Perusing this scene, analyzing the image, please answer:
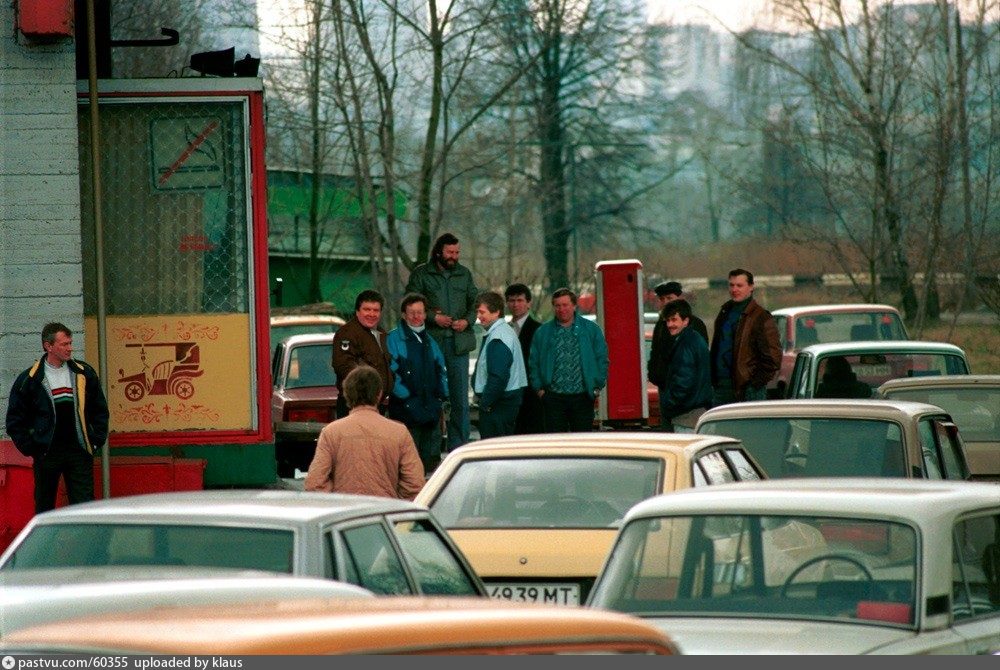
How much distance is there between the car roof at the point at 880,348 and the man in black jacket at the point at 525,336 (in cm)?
260

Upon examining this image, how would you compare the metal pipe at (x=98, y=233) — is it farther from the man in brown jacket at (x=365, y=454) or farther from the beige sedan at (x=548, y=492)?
the beige sedan at (x=548, y=492)

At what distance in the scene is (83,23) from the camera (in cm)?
1254

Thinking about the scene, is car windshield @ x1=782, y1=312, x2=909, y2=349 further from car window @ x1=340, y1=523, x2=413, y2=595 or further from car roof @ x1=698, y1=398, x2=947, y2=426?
car window @ x1=340, y1=523, x2=413, y2=595

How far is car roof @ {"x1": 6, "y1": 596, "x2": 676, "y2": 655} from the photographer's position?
Answer: 2.82m

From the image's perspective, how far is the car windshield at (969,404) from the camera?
1389 centimetres

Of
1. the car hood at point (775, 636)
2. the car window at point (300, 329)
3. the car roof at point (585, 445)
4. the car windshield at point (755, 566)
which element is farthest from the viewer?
the car window at point (300, 329)

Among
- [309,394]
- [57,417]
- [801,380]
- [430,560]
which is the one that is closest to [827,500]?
[430,560]

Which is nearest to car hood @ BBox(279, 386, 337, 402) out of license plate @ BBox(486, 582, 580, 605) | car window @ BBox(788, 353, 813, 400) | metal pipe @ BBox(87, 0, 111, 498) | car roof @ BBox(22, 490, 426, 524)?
car window @ BBox(788, 353, 813, 400)

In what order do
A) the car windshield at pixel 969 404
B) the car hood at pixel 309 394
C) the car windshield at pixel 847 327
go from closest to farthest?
the car windshield at pixel 969 404 → the car hood at pixel 309 394 → the car windshield at pixel 847 327

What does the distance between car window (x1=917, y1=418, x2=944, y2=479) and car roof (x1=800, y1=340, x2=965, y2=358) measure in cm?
560

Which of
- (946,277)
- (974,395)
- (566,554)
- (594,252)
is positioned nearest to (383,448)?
(566,554)

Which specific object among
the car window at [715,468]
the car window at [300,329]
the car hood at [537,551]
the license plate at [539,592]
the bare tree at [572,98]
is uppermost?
the bare tree at [572,98]

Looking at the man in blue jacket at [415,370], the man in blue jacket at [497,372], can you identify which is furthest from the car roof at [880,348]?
the man in blue jacket at [415,370]

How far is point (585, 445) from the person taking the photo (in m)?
8.73
